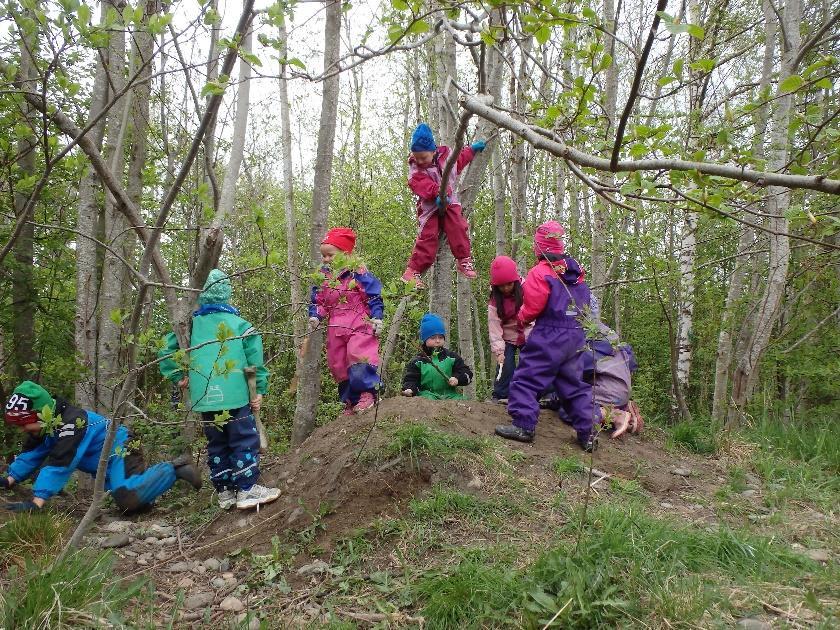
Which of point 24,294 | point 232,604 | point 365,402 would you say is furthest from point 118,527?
point 24,294

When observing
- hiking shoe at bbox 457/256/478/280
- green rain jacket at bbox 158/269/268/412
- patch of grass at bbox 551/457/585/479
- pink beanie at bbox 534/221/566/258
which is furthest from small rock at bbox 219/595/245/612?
hiking shoe at bbox 457/256/478/280

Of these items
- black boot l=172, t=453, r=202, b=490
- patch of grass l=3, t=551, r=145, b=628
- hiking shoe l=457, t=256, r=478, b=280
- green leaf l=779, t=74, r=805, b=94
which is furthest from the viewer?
hiking shoe l=457, t=256, r=478, b=280

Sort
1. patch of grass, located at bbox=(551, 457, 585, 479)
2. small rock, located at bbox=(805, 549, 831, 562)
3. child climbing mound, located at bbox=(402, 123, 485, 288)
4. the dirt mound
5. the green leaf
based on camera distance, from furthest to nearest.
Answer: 1. child climbing mound, located at bbox=(402, 123, 485, 288)
2. patch of grass, located at bbox=(551, 457, 585, 479)
3. the dirt mound
4. small rock, located at bbox=(805, 549, 831, 562)
5. the green leaf

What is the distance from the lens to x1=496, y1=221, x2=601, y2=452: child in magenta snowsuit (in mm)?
4062

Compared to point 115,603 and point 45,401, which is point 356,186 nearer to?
point 45,401

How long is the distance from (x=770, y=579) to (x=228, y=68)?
3333 millimetres

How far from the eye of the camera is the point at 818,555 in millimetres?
2598

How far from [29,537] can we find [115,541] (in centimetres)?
51

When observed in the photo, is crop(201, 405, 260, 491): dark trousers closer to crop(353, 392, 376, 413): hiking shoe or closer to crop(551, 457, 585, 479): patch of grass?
crop(353, 392, 376, 413): hiking shoe

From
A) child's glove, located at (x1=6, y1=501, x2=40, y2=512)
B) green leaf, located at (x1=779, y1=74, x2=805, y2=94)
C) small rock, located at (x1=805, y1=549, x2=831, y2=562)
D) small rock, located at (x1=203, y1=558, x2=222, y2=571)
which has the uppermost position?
green leaf, located at (x1=779, y1=74, x2=805, y2=94)

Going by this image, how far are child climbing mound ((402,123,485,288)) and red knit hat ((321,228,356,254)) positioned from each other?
0.61m

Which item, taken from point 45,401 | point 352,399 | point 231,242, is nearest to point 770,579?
point 352,399

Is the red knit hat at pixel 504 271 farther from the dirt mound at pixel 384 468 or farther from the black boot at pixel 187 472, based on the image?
the black boot at pixel 187 472

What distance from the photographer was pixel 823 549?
2.68 metres
